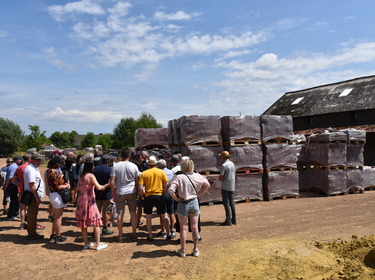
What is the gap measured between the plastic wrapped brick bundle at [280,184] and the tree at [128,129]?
144 feet

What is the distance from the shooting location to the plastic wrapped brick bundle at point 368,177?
12617 mm

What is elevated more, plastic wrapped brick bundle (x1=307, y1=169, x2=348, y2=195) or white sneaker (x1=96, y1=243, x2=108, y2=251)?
plastic wrapped brick bundle (x1=307, y1=169, x2=348, y2=195)

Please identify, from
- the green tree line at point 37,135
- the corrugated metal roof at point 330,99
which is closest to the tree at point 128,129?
the green tree line at point 37,135

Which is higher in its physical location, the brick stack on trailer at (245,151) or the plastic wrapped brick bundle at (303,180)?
the brick stack on trailer at (245,151)

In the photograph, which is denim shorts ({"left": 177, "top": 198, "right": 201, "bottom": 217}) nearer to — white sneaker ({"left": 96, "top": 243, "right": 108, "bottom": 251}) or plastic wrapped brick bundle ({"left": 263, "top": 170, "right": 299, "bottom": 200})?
white sneaker ({"left": 96, "top": 243, "right": 108, "bottom": 251})

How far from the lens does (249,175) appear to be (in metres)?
10.6

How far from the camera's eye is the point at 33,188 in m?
6.30

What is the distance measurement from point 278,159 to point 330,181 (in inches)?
94.7

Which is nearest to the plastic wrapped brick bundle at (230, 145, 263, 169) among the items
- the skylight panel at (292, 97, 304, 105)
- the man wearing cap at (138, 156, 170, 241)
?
the man wearing cap at (138, 156, 170, 241)

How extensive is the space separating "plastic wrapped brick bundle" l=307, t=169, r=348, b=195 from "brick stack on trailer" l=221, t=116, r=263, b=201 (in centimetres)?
282

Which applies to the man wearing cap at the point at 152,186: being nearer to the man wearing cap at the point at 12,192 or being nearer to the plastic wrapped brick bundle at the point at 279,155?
the man wearing cap at the point at 12,192

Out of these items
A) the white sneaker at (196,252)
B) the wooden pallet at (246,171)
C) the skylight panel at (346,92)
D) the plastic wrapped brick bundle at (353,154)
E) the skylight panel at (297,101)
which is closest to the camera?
the white sneaker at (196,252)

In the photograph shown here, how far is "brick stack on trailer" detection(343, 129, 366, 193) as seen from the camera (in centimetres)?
1193

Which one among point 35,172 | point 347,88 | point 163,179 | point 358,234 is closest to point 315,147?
point 358,234
